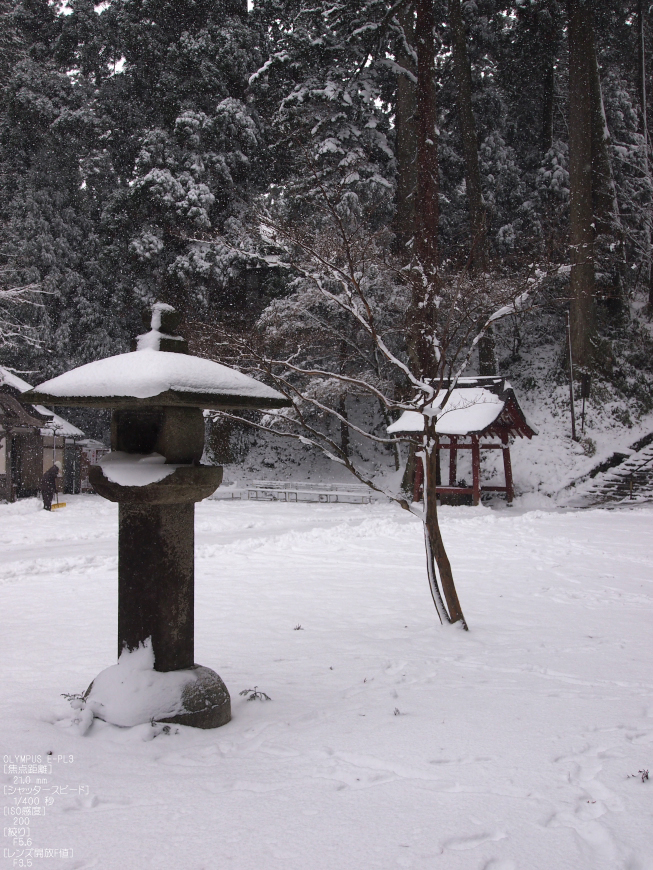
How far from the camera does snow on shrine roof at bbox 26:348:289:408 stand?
341 cm

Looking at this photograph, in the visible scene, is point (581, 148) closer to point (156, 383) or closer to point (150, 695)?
point (156, 383)

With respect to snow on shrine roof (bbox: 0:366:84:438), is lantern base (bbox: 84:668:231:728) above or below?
below

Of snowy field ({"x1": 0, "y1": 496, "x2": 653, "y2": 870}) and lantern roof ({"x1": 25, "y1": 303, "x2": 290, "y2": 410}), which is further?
lantern roof ({"x1": 25, "y1": 303, "x2": 290, "y2": 410})

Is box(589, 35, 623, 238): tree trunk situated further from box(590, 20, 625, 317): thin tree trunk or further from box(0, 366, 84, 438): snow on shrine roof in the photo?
box(0, 366, 84, 438): snow on shrine roof

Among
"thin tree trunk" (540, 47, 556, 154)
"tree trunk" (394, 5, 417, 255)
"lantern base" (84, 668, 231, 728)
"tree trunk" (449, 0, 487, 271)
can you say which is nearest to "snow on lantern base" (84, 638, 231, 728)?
"lantern base" (84, 668, 231, 728)

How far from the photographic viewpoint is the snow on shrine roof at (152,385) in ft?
11.2

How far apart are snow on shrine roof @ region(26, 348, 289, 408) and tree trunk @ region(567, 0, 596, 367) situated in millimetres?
19136

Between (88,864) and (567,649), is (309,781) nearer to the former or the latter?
Answer: (88,864)

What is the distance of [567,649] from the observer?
521cm

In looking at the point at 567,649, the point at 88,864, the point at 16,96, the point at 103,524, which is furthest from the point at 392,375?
the point at 88,864

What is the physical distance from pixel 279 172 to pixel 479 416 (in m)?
13.2

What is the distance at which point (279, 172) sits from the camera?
23.6 m

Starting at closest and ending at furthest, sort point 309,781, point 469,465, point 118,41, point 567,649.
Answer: point 309,781
point 567,649
point 469,465
point 118,41

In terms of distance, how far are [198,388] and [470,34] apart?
1053 inches
